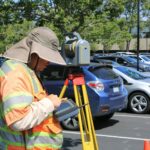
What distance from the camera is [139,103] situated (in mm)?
12117

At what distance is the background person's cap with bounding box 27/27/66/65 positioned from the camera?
2.68 metres

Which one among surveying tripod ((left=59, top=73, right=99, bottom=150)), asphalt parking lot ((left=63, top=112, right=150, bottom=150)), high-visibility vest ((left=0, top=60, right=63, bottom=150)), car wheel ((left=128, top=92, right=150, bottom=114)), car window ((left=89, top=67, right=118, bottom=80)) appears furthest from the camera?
car wheel ((left=128, top=92, right=150, bottom=114))

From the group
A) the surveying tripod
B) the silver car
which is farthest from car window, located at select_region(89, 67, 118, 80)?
the surveying tripod

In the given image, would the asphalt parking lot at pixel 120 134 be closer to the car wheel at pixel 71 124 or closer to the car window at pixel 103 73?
the car wheel at pixel 71 124

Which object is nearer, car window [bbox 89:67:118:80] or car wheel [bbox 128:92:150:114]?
car window [bbox 89:67:118:80]

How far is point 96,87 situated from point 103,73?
2.49 ft

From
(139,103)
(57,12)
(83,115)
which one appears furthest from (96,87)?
(83,115)

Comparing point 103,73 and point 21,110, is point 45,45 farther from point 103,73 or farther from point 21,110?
point 103,73

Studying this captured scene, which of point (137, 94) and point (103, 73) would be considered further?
point (137, 94)

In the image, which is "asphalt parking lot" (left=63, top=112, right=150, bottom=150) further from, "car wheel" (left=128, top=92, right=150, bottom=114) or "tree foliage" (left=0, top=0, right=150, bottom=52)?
"tree foliage" (left=0, top=0, right=150, bottom=52)

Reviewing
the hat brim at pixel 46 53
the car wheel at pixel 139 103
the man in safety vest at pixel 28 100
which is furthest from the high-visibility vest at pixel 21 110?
the car wheel at pixel 139 103

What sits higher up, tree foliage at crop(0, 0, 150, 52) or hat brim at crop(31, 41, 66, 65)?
tree foliage at crop(0, 0, 150, 52)

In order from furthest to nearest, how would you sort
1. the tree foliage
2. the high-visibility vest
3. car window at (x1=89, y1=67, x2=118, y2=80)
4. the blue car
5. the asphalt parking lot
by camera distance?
car window at (x1=89, y1=67, x2=118, y2=80) → the blue car → the asphalt parking lot → the tree foliage → the high-visibility vest

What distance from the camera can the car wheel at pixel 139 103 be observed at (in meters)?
12.1
